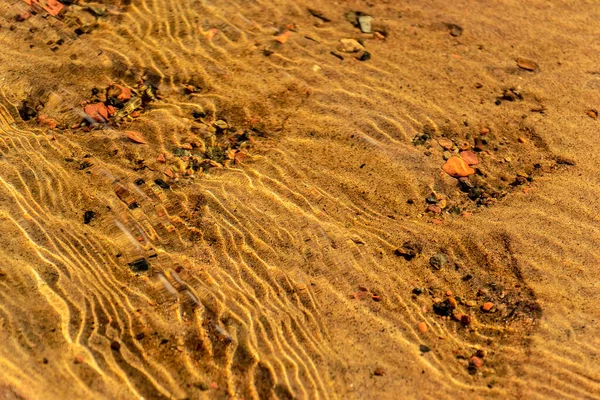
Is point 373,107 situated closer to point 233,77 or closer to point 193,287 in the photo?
point 233,77

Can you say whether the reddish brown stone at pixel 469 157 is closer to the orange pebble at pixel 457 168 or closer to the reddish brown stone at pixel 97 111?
the orange pebble at pixel 457 168

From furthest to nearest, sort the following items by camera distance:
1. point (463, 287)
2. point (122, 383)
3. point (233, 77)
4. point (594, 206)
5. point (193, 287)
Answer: point (233, 77) → point (594, 206) → point (463, 287) → point (193, 287) → point (122, 383)

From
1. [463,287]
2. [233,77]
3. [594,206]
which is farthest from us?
[233,77]

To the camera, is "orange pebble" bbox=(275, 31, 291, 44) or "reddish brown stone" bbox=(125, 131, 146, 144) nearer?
"reddish brown stone" bbox=(125, 131, 146, 144)

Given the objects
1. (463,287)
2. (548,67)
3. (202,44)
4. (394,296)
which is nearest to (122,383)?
(394,296)

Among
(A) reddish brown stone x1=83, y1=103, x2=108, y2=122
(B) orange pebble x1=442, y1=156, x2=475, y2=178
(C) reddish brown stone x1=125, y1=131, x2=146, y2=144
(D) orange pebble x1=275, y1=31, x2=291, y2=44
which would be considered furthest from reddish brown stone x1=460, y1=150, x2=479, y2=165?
(A) reddish brown stone x1=83, y1=103, x2=108, y2=122

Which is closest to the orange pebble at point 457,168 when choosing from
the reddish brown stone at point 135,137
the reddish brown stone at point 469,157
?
the reddish brown stone at point 469,157

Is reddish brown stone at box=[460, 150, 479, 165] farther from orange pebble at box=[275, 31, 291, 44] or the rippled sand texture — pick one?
orange pebble at box=[275, 31, 291, 44]

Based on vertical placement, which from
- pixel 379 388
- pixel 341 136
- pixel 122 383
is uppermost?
pixel 341 136

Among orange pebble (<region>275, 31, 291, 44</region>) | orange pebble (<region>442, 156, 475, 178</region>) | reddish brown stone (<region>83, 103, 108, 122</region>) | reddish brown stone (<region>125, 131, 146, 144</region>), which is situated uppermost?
orange pebble (<region>275, 31, 291, 44</region>)
